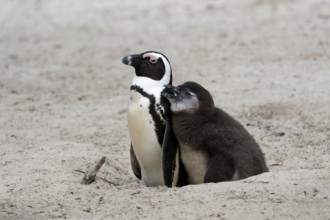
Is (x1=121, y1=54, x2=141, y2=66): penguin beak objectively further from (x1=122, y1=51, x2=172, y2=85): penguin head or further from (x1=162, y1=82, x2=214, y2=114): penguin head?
(x1=162, y1=82, x2=214, y2=114): penguin head

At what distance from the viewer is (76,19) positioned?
12055 mm

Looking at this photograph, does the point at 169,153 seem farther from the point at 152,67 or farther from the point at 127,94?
the point at 127,94

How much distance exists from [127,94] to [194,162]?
3391 mm

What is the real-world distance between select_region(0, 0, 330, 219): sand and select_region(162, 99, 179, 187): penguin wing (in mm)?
242

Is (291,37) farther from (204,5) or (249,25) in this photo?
(204,5)

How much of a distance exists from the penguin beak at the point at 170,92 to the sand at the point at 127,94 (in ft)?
1.92

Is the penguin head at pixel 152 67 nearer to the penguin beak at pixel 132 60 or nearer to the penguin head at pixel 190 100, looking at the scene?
the penguin beak at pixel 132 60

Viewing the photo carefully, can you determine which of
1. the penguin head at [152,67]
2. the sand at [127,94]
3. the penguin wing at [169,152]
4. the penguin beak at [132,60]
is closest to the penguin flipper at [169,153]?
the penguin wing at [169,152]

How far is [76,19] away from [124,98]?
390 cm

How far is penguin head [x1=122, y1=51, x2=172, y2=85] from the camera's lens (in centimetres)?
574

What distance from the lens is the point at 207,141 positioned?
520 cm

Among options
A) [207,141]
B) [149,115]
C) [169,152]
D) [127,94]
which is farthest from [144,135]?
[127,94]

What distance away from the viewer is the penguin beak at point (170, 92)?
5406 millimetres

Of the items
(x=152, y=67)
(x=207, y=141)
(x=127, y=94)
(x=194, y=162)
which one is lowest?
(x=127, y=94)
